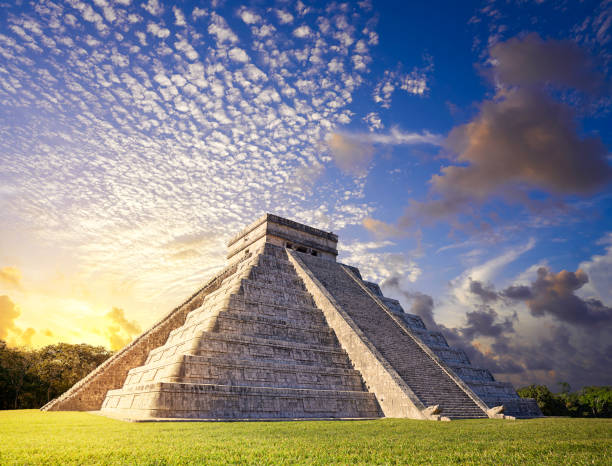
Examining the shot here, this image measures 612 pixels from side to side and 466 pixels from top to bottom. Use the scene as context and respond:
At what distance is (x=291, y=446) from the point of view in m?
6.91

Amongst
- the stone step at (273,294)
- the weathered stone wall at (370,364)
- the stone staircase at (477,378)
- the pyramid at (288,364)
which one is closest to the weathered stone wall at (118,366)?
the pyramid at (288,364)

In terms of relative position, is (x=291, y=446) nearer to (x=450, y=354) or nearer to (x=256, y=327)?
(x=256, y=327)

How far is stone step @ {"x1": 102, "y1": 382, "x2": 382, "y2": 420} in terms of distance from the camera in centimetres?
1216

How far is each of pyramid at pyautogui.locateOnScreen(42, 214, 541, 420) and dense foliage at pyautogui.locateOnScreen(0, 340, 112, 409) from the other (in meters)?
10.9

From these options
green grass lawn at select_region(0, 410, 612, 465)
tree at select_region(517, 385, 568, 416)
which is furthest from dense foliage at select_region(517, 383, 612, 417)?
green grass lawn at select_region(0, 410, 612, 465)

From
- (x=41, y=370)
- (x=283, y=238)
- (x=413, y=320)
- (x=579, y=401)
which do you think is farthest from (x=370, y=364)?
(x=579, y=401)

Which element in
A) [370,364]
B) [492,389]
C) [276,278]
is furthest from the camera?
[276,278]

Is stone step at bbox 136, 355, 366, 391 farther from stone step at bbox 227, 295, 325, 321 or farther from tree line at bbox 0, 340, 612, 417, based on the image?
tree line at bbox 0, 340, 612, 417

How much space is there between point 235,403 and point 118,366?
9139mm

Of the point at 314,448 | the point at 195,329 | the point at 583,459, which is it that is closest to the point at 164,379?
the point at 195,329

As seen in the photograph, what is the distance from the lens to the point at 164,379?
13172 mm

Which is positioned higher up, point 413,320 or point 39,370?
point 413,320

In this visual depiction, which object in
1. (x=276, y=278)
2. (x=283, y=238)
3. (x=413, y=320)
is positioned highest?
(x=283, y=238)

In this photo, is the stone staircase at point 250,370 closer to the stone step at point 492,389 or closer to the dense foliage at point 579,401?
the stone step at point 492,389
